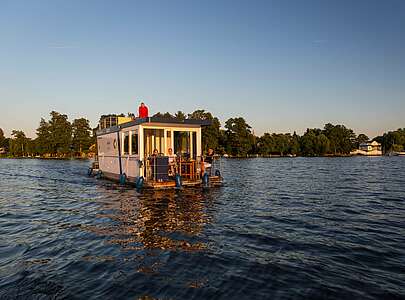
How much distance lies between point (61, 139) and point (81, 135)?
6.67 metres

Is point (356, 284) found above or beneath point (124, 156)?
beneath

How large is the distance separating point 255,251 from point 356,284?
2491 millimetres

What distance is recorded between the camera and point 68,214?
13.0 metres

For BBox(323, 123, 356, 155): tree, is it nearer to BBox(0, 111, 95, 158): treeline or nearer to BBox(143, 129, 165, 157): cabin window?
BBox(0, 111, 95, 158): treeline

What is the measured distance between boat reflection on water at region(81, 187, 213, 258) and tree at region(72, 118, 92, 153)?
104 metres

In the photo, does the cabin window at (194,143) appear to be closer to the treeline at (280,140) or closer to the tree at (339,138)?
the treeline at (280,140)

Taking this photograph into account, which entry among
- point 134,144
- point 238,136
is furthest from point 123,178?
point 238,136

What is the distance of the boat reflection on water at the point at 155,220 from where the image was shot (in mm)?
8719

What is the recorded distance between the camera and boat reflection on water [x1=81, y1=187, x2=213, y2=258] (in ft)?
28.6

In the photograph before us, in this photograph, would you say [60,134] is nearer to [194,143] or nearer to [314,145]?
[314,145]

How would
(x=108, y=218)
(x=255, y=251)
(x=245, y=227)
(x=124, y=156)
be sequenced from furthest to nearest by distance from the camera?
(x=124, y=156)
(x=108, y=218)
(x=245, y=227)
(x=255, y=251)

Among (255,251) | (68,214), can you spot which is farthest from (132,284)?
(68,214)

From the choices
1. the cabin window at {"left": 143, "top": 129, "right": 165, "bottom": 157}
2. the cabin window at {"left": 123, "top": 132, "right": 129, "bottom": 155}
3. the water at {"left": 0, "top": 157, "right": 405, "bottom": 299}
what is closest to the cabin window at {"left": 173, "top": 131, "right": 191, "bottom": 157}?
the cabin window at {"left": 143, "top": 129, "right": 165, "bottom": 157}

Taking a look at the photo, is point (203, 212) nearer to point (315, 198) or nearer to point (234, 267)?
point (234, 267)
